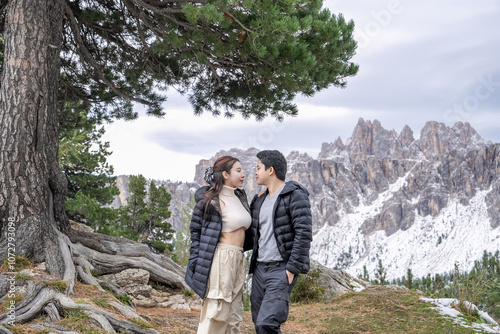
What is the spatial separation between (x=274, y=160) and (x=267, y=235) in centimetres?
63

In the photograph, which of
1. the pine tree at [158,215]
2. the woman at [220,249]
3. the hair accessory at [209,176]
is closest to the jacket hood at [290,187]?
the woman at [220,249]

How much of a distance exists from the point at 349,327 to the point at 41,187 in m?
4.89

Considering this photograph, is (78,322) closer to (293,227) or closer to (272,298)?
(272,298)

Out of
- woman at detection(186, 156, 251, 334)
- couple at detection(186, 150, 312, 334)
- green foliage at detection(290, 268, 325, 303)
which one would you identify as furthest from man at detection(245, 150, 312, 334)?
green foliage at detection(290, 268, 325, 303)

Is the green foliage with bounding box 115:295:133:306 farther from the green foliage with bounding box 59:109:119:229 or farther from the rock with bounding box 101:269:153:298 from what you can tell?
the green foliage with bounding box 59:109:119:229

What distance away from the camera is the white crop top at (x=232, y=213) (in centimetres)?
362

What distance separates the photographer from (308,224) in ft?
11.0

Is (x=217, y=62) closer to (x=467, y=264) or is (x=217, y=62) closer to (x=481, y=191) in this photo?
(x=467, y=264)

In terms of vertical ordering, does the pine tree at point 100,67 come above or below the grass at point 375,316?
above

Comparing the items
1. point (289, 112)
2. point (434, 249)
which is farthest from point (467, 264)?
point (289, 112)

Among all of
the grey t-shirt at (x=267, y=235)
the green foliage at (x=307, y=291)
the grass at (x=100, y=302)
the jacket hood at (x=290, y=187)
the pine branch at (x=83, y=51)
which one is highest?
the pine branch at (x=83, y=51)

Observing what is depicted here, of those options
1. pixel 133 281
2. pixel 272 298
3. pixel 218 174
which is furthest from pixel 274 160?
pixel 133 281

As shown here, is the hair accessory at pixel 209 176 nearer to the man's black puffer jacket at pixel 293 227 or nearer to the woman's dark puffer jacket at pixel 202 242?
the woman's dark puffer jacket at pixel 202 242

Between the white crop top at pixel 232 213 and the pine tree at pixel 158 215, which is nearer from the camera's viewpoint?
the white crop top at pixel 232 213
